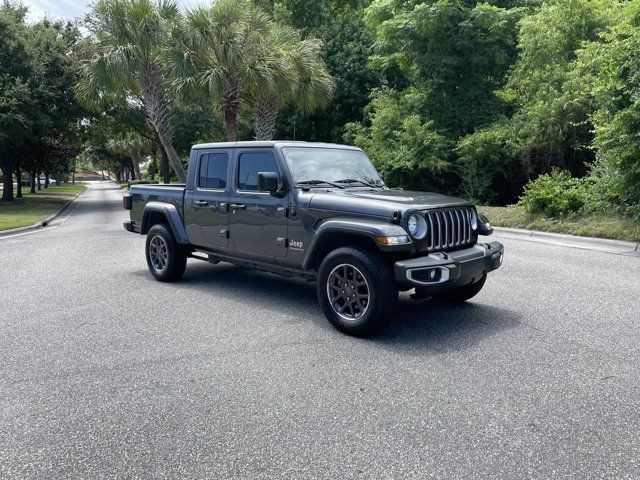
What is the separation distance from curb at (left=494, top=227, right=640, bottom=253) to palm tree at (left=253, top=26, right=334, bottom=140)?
9706mm

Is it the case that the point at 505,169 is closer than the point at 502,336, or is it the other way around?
the point at 502,336

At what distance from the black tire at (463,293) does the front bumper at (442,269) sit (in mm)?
631

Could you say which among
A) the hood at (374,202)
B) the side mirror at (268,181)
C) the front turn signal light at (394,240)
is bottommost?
the front turn signal light at (394,240)

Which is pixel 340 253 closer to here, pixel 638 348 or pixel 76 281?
pixel 638 348

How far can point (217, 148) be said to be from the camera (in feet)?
21.0

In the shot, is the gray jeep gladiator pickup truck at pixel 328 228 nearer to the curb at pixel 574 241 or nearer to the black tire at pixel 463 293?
the black tire at pixel 463 293

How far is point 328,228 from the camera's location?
477 cm

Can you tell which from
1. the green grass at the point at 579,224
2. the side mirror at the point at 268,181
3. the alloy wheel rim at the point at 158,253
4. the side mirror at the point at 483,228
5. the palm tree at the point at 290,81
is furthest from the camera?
the palm tree at the point at 290,81

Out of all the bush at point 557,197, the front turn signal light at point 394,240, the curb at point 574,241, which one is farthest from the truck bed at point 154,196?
the bush at point 557,197

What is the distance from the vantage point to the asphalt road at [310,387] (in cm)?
275

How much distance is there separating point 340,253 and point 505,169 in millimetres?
14049

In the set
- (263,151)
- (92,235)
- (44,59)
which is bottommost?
(92,235)

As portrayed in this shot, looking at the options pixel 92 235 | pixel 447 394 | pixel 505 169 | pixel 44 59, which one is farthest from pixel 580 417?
pixel 44 59

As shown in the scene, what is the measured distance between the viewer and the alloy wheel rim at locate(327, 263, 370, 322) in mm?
4602
